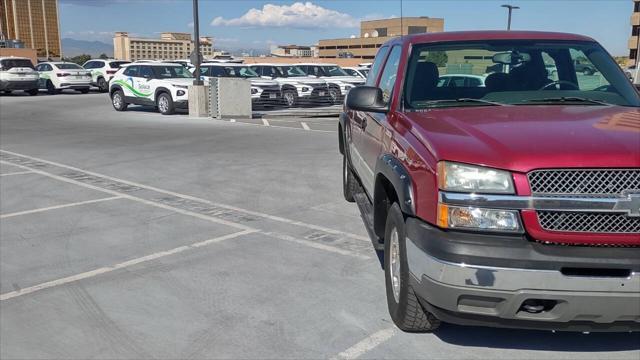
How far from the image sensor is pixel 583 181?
2838 millimetres

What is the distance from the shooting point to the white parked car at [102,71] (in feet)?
102

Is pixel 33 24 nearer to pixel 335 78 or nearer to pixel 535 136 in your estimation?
pixel 335 78

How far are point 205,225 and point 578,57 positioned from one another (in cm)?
405

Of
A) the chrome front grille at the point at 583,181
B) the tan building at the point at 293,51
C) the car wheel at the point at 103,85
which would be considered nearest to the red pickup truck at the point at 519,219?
the chrome front grille at the point at 583,181

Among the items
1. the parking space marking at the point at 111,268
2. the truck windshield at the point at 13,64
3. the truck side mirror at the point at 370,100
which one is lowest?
the parking space marking at the point at 111,268

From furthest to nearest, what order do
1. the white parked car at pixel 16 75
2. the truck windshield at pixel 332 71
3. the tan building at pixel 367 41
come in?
the tan building at pixel 367 41
the white parked car at pixel 16 75
the truck windshield at pixel 332 71

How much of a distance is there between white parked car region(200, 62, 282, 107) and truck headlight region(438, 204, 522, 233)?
56.7 ft

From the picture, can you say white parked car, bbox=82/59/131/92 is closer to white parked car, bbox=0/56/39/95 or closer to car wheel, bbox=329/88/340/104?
white parked car, bbox=0/56/39/95

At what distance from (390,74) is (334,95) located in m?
16.8

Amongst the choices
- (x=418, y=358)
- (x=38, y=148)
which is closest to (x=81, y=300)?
(x=418, y=358)

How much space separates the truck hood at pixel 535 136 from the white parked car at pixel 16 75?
2718cm

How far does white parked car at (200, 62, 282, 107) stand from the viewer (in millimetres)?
19953

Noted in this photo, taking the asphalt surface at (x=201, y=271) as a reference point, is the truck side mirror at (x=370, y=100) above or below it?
above

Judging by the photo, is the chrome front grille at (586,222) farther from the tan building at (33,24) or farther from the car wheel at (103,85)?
the tan building at (33,24)
